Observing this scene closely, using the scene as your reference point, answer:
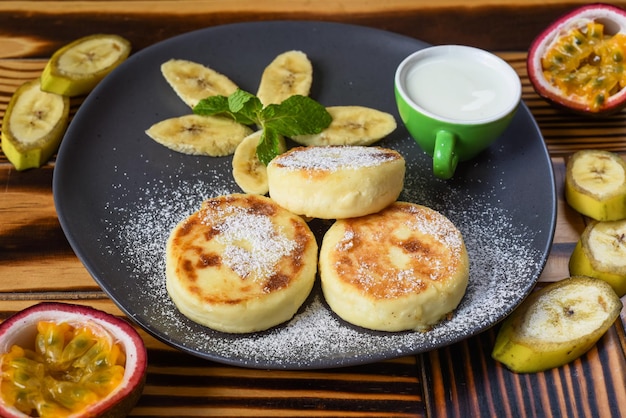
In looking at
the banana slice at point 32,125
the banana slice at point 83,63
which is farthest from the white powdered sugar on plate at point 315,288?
the banana slice at point 83,63

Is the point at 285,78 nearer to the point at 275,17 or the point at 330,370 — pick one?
the point at 275,17

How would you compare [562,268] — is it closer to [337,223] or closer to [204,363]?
[337,223]

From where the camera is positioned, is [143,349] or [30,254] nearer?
[143,349]

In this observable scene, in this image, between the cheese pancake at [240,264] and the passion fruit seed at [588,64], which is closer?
the cheese pancake at [240,264]

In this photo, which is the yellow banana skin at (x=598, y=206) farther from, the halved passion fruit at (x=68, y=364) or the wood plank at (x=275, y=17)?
the halved passion fruit at (x=68, y=364)

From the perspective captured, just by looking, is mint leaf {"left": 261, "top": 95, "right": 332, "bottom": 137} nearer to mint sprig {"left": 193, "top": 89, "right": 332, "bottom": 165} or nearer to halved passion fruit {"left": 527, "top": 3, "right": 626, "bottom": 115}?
mint sprig {"left": 193, "top": 89, "right": 332, "bottom": 165}

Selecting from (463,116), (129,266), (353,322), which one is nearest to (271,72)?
(463,116)
